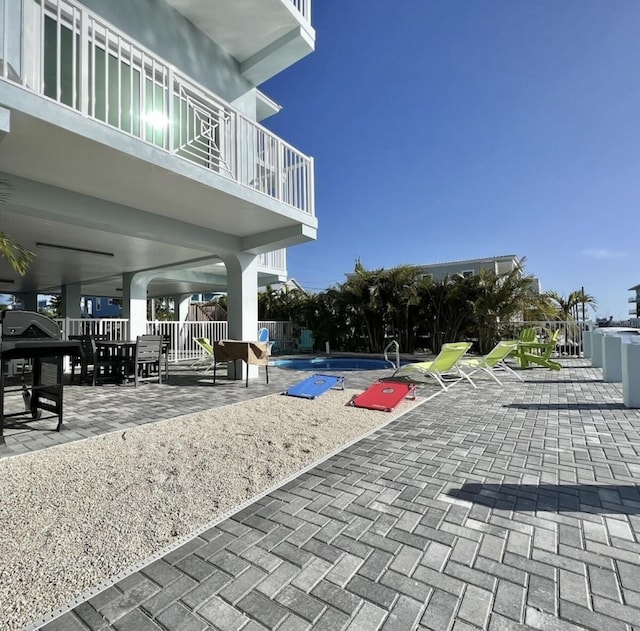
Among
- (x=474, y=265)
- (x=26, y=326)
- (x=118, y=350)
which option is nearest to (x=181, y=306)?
(x=118, y=350)

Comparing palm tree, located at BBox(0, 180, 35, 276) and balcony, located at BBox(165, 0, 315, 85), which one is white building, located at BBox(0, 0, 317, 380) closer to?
balcony, located at BBox(165, 0, 315, 85)

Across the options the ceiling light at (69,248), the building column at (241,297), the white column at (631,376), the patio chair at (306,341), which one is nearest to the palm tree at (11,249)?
the building column at (241,297)

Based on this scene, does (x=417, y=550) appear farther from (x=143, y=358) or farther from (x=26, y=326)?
(x=143, y=358)

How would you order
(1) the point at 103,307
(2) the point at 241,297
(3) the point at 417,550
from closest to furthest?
(3) the point at 417,550
(2) the point at 241,297
(1) the point at 103,307

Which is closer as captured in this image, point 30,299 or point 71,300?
point 71,300

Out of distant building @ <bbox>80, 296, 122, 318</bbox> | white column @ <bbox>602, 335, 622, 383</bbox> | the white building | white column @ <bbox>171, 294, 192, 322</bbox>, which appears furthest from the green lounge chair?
distant building @ <bbox>80, 296, 122, 318</bbox>

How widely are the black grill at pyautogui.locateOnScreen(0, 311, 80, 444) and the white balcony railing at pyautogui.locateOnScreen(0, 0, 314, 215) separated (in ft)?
8.58

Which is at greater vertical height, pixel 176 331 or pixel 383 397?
pixel 176 331

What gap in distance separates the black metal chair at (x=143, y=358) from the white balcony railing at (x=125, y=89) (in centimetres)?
429

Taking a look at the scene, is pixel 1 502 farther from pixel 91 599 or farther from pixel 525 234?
pixel 525 234

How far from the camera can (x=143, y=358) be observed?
8781 mm

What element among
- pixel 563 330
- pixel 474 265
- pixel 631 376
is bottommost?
pixel 631 376

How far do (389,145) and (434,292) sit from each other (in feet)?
19.0

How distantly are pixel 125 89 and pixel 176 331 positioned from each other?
341 inches
